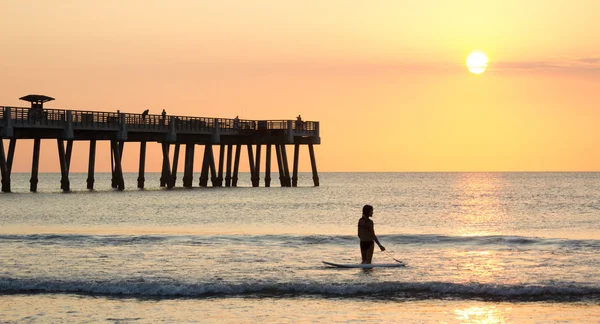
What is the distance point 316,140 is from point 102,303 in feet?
213

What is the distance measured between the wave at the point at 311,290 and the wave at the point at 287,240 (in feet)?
38.0

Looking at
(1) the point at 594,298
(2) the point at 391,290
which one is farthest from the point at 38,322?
(1) the point at 594,298

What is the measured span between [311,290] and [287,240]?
14.3 meters

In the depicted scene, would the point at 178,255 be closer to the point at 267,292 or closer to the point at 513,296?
the point at 267,292

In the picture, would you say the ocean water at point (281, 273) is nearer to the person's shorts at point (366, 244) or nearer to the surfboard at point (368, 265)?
the surfboard at point (368, 265)

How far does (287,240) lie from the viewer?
3731 cm

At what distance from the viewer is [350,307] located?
20.9 meters

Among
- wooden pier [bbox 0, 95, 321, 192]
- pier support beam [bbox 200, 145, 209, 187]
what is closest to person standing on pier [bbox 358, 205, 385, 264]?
wooden pier [bbox 0, 95, 321, 192]

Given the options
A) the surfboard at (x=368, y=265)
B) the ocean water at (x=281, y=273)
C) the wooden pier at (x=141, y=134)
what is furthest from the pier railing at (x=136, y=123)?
the surfboard at (x=368, y=265)

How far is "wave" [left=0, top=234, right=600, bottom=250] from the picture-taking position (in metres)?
35.8

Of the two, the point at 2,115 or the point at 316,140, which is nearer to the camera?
the point at 2,115

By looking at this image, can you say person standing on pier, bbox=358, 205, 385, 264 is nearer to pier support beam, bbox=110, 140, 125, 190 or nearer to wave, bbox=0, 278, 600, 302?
wave, bbox=0, 278, 600, 302

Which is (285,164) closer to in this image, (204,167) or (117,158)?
(204,167)

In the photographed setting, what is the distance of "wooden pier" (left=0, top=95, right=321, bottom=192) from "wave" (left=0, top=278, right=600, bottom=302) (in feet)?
136
